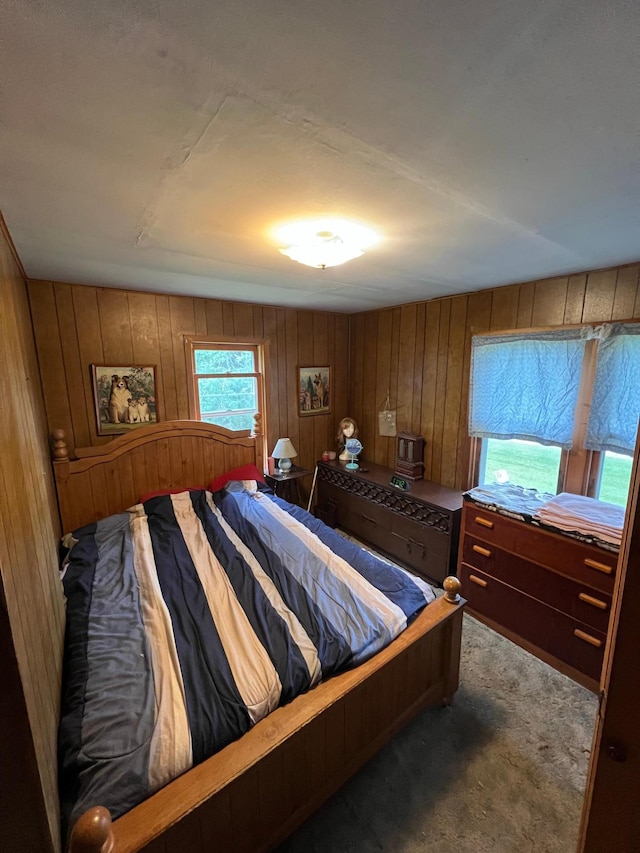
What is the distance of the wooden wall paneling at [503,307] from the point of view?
250cm

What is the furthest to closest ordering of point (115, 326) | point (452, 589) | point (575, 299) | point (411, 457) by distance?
point (411, 457), point (115, 326), point (575, 299), point (452, 589)

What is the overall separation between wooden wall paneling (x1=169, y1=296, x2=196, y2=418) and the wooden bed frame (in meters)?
2.40

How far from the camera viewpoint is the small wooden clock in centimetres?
321

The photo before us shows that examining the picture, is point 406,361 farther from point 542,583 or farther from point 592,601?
point 592,601

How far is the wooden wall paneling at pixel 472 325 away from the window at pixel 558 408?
74 mm

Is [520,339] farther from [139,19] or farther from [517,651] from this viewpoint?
[139,19]

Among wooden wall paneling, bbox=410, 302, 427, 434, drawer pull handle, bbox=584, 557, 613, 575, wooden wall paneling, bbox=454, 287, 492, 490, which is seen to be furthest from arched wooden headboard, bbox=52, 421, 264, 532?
drawer pull handle, bbox=584, 557, 613, 575

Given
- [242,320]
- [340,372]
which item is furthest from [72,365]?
[340,372]

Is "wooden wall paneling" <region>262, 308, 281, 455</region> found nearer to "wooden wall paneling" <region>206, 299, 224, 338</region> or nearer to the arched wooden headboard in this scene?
the arched wooden headboard

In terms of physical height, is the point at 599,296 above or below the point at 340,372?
above

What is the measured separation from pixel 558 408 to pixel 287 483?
7.83ft

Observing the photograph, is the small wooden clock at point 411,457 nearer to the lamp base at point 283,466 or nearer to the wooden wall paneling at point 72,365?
the lamp base at point 283,466

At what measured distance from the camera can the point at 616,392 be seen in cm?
203

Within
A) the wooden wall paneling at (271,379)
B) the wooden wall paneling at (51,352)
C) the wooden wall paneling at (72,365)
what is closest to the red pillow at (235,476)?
the wooden wall paneling at (271,379)
